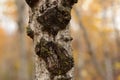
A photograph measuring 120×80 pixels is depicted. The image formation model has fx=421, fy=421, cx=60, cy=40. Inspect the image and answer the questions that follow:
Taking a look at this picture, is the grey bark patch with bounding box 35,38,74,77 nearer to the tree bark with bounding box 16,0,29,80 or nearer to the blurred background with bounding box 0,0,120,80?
the blurred background with bounding box 0,0,120,80

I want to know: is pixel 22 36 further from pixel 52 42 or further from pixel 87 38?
pixel 52 42

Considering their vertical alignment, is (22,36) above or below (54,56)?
above

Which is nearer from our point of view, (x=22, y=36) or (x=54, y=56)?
(x=54, y=56)

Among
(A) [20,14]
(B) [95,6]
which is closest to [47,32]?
(A) [20,14]

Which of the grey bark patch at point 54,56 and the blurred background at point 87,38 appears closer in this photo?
the grey bark patch at point 54,56

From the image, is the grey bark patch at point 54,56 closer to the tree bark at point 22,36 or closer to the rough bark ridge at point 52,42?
the rough bark ridge at point 52,42

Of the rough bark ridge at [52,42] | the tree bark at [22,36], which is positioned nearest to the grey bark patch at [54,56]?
the rough bark ridge at [52,42]

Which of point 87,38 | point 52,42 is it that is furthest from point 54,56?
point 87,38

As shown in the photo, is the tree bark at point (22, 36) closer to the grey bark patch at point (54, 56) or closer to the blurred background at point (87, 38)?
the blurred background at point (87, 38)

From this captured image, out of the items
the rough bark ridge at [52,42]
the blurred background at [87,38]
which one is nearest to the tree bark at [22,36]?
the blurred background at [87,38]
